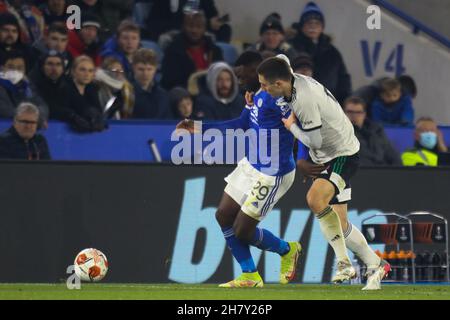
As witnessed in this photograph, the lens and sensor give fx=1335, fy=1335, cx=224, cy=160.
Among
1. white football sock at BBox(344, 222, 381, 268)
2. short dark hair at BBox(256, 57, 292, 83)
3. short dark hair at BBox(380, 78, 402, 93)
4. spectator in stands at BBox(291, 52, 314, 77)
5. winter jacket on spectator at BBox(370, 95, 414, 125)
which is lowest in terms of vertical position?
white football sock at BBox(344, 222, 381, 268)

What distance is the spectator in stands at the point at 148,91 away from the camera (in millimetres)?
15516

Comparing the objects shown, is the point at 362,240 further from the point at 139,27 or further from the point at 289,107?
the point at 139,27

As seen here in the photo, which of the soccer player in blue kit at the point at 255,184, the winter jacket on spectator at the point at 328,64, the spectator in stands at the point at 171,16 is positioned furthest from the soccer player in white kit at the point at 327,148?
the spectator in stands at the point at 171,16

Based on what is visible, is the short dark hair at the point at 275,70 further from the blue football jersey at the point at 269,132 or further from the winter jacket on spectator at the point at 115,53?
the winter jacket on spectator at the point at 115,53

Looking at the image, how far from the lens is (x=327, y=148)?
11.7 metres

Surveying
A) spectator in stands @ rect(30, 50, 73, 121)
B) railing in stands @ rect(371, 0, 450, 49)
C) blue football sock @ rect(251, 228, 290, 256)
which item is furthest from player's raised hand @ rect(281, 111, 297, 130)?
railing in stands @ rect(371, 0, 450, 49)

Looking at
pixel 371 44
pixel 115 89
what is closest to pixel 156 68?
pixel 115 89

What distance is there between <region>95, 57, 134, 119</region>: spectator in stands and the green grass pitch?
3364 mm

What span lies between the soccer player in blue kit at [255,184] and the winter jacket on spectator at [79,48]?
3.84m

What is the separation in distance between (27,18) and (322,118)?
5.54m

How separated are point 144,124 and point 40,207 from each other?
5.72 feet

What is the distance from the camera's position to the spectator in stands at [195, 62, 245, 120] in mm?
15539

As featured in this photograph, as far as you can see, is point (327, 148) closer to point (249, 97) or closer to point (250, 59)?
point (249, 97)

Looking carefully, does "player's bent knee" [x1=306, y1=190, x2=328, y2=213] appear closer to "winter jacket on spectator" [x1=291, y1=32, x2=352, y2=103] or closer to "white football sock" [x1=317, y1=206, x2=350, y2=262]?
"white football sock" [x1=317, y1=206, x2=350, y2=262]
